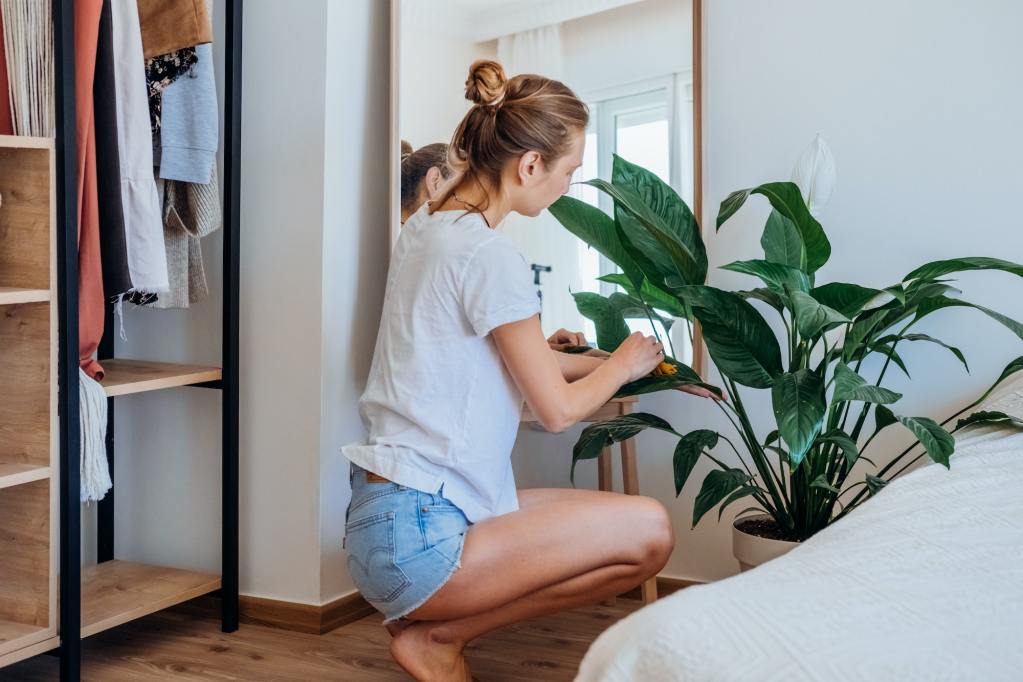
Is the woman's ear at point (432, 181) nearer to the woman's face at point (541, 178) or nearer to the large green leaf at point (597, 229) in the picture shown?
the large green leaf at point (597, 229)

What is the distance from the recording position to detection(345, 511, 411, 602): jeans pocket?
1.65 meters

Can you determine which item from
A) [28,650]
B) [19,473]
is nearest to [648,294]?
[19,473]

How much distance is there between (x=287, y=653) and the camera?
2174mm

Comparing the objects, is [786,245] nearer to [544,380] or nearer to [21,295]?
[544,380]

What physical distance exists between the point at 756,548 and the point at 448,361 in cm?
75

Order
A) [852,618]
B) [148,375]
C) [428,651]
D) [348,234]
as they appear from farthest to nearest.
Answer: [348,234] < [148,375] < [428,651] < [852,618]

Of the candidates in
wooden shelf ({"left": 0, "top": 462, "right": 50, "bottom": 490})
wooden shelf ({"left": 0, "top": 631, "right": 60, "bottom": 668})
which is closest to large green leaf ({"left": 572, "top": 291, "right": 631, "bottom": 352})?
wooden shelf ({"left": 0, "top": 462, "right": 50, "bottom": 490})

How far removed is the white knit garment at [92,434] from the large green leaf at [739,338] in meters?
1.16

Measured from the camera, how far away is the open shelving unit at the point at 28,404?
1852 millimetres

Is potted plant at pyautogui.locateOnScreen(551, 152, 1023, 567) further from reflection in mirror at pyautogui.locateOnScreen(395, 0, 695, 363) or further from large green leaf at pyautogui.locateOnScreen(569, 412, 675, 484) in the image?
reflection in mirror at pyautogui.locateOnScreen(395, 0, 695, 363)

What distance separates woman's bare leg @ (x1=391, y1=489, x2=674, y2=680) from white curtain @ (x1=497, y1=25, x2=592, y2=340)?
2.36 feet

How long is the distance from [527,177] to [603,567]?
2.31 ft

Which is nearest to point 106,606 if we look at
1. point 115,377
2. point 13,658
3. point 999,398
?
point 13,658

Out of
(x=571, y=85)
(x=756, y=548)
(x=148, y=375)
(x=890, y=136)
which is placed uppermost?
(x=571, y=85)
